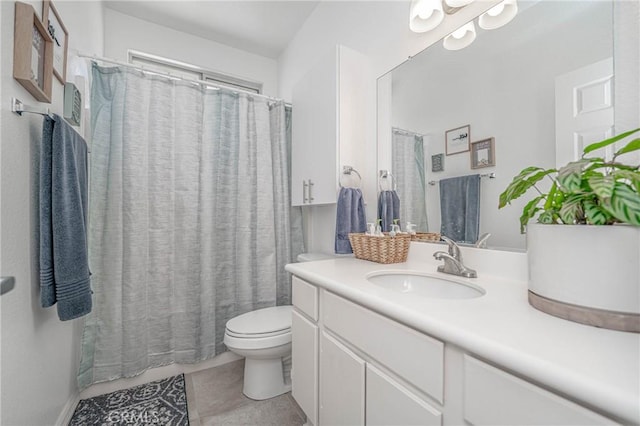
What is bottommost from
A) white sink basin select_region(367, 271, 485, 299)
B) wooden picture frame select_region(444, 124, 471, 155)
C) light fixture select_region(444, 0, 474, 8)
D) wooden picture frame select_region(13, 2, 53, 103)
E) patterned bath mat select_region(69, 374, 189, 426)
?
patterned bath mat select_region(69, 374, 189, 426)

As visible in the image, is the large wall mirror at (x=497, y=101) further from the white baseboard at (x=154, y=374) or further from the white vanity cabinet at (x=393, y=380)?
the white baseboard at (x=154, y=374)

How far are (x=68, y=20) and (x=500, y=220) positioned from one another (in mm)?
2246

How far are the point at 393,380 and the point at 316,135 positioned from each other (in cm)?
144

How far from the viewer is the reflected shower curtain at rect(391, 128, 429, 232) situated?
1396 millimetres

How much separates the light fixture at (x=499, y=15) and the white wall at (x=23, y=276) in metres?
1.66

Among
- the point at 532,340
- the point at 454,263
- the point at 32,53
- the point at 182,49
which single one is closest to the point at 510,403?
the point at 532,340

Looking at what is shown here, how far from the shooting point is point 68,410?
1448 mm

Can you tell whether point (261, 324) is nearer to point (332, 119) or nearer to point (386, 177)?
point (386, 177)

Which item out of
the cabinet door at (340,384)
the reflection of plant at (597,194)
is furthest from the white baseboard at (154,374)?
the reflection of plant at (597,194)

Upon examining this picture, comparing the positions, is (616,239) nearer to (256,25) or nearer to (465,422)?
(465,422)

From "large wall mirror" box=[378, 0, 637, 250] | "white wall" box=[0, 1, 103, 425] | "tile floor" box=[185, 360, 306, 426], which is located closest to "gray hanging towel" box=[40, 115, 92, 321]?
"white wall" box=[0, 1, 103, 425]

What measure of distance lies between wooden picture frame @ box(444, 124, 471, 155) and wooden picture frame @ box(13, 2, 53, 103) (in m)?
1.61

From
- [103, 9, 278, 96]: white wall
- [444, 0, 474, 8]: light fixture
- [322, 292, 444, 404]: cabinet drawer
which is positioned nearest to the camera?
[322, 292, 444, 404]: cabinet drawer

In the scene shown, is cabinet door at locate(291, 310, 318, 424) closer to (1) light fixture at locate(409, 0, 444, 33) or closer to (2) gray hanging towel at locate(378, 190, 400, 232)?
(2) gray hanging towel at locate(378, 190, 400, 232)
